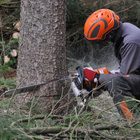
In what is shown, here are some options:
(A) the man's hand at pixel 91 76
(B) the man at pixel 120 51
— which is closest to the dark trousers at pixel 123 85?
(B) the man at pixel 120 51

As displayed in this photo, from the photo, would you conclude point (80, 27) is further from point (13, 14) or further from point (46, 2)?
point (46, 2)

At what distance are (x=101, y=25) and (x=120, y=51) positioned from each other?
1.56ft

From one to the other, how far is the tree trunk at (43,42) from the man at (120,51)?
48cm

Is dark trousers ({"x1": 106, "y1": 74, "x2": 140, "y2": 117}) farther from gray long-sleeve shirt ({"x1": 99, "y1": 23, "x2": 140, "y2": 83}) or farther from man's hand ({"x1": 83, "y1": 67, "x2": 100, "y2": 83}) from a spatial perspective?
man's hand ({"x1": 83, "y1": 67, "x2": 100, "y2": 83})

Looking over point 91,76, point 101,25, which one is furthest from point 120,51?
point 91,76

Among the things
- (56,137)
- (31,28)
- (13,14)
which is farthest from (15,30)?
(56,137)

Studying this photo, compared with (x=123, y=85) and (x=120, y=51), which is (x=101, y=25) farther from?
(x=123, y=85)

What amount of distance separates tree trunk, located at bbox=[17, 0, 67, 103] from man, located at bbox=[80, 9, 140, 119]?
0.48m

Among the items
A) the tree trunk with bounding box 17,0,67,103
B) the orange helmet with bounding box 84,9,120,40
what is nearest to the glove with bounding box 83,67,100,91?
the tree trunk with bounding box 17,0,67,103

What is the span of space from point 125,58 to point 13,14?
4.12 metres

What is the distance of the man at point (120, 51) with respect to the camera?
2.93 m

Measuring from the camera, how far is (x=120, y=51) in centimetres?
314

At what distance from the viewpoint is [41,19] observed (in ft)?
9.34

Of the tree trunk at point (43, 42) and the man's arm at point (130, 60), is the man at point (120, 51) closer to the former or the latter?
the man's arm at point (130, 60)
